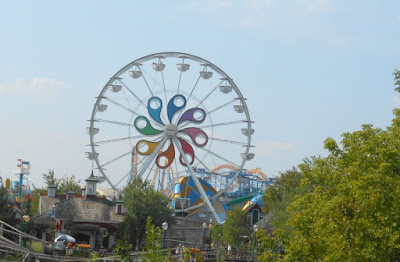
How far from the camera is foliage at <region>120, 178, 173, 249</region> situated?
60.1 m

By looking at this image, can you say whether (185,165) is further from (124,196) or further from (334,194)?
(334,194)

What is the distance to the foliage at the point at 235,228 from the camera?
61.4 meters

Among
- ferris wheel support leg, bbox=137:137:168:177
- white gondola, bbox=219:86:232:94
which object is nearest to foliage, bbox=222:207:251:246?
ferris wheel support leg, bbox=137:137:168:177

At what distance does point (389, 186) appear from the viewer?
2473 cm

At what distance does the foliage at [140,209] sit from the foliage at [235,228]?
4.78 metres

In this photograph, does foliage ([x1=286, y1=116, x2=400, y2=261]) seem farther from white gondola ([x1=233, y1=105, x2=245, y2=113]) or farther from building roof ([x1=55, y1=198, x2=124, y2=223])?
building roof ([x1=55, y1=198, x2=124, y2=223])

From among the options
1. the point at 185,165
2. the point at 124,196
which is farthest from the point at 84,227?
the point at 185,165

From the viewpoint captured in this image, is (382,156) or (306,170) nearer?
(382,156)

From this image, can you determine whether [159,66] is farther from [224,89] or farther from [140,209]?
[140,209]

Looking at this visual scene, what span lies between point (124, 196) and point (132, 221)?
478 centimetres

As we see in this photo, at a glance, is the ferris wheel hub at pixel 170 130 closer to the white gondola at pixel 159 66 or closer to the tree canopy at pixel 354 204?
the white gondola at pixel 159 66

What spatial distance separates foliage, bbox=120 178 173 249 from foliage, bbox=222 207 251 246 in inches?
188

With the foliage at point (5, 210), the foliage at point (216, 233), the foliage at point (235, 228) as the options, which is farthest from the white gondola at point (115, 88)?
the foliage at point (235, 228)

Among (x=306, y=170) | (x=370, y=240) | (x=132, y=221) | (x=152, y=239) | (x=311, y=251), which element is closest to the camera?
(x=152, y=239)
